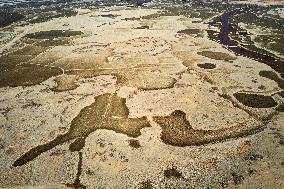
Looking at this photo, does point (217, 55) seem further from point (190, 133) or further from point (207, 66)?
point (190, 133)

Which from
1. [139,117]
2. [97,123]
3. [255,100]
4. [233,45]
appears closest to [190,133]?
[139,117]

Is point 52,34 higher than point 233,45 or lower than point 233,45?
higher

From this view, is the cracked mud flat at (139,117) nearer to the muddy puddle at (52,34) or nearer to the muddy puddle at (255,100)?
the muddy puddle at (255,100)

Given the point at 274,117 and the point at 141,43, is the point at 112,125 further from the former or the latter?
the point at 141,43

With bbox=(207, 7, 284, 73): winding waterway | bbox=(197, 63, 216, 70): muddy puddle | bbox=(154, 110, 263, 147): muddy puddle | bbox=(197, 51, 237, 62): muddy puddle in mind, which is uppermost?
bbox=(197, 63, 216, 70): muddy puddle

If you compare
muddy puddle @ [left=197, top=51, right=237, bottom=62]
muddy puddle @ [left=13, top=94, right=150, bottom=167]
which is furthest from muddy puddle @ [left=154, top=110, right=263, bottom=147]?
muddy puddle @ [left=197, top=51, right=237, bottom=62]

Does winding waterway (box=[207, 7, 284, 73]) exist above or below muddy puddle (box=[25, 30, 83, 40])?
below

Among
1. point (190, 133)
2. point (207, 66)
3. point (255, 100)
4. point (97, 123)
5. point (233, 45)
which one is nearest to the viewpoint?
point (190, 133)

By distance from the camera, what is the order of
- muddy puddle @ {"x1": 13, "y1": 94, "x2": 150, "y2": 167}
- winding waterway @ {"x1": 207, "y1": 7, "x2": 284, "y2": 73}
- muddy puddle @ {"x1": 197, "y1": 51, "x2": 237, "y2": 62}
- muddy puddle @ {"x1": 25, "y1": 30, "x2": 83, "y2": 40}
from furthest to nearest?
muddy puddle @ {"x1": 25, "y1": 30, "x2": 83, "y2": 40}
muddy puddle @ {"x1": 197, "y1": 51, "x2": 237, "y2": 62}
winding waterway @ {"x1": 207, "y1": 7, "x2": 284, "y2": 73}
muddy puddle @ {"x1": 13, "y1": 94, "x2": 150, "y2": 167}

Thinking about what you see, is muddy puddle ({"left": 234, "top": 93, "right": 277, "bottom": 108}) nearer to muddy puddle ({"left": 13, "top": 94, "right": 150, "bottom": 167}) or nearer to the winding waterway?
the winding waterway
